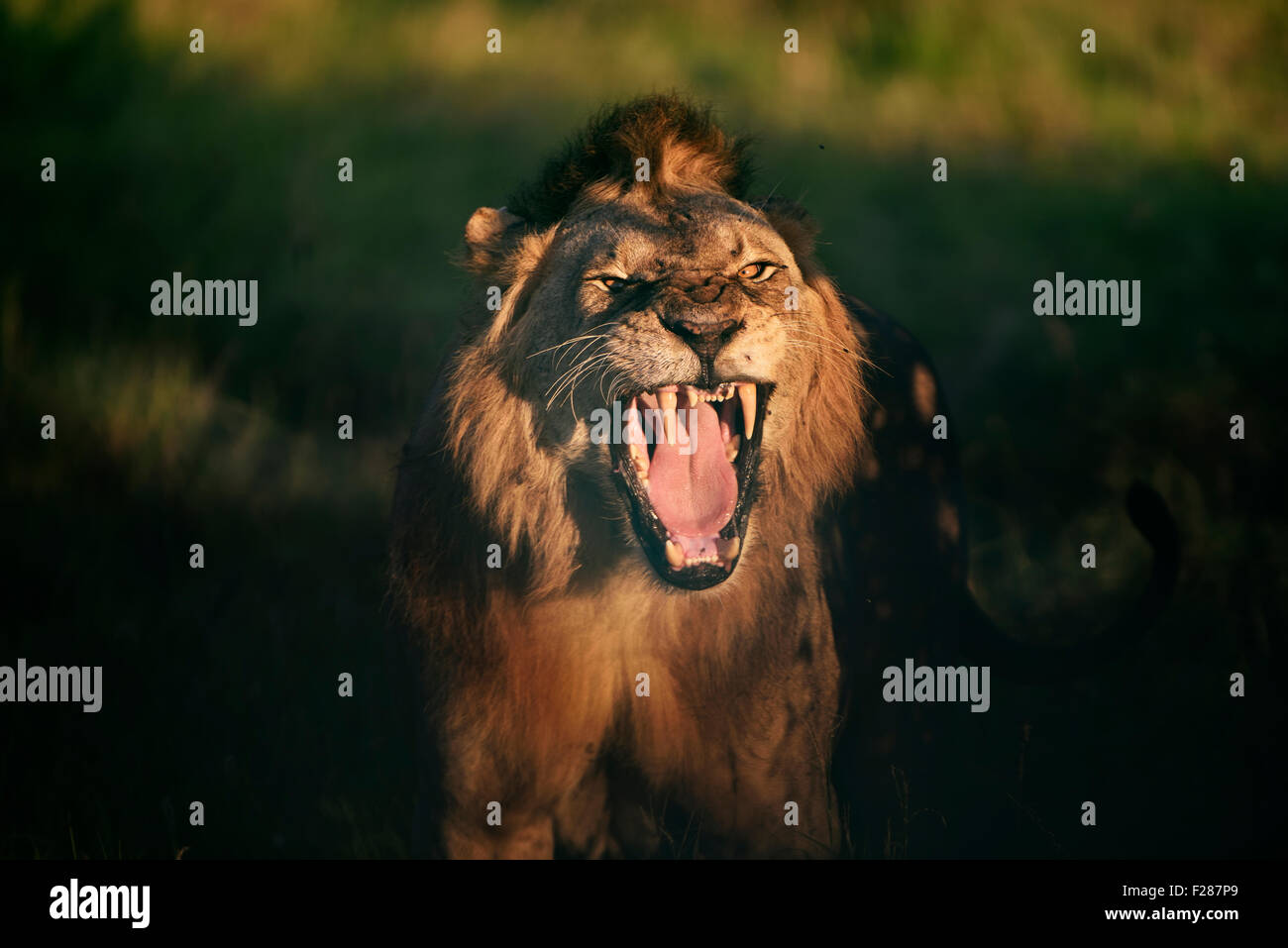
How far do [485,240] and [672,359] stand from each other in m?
0.89

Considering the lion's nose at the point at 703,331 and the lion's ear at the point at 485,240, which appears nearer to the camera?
the lion's nose at the point at 703,331

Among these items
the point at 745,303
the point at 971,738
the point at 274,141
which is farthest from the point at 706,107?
the point at 274,141

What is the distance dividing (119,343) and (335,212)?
2.31 metres

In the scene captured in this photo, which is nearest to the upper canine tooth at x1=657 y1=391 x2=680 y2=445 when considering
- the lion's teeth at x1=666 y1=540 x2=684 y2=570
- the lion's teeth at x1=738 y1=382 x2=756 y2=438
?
the lion's teeth at x1=738 y1=382 x2=756 y2=438

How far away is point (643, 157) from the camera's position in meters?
4.46

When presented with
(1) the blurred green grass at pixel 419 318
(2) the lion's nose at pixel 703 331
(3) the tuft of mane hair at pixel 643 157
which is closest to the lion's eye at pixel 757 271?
(2) the lion's nose at pixel 703 331

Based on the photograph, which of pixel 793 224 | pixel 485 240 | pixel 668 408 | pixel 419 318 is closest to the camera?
pixel 668 408

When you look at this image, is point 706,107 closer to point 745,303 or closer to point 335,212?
point 745,303

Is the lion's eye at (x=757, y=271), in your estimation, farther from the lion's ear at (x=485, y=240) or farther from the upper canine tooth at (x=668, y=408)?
the lion's ear at (x=485, y=240)

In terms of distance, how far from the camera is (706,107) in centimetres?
486

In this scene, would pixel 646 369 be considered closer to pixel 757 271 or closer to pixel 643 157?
pixel 757 271

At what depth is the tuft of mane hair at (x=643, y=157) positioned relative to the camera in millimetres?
4480

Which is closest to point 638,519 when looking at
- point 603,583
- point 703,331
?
point 603,583

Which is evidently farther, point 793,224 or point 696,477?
point 793,224
